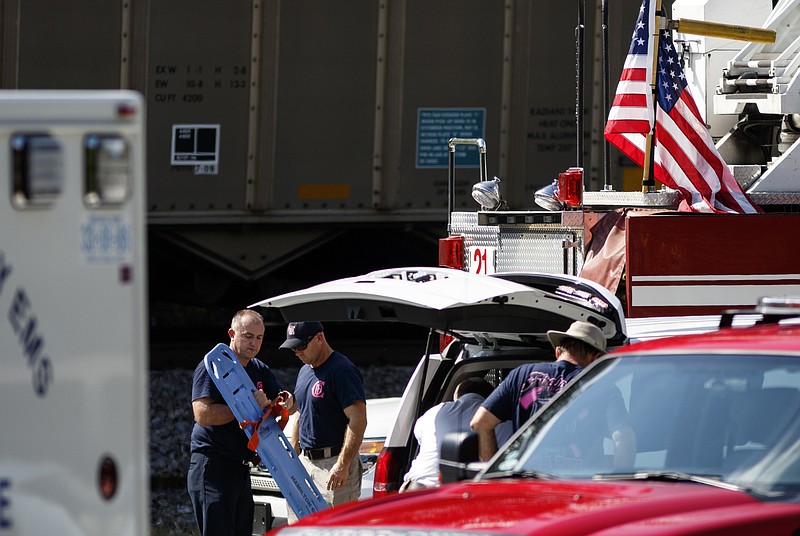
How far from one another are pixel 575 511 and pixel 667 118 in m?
4.43

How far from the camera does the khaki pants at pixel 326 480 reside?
21.9ft

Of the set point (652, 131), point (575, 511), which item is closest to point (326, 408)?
point (652, 131)

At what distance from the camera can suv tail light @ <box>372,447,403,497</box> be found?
607cm

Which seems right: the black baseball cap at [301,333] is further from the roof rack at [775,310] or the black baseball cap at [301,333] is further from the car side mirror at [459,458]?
the roof rack at [775,310]

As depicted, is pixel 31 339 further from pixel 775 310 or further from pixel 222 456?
pixel 222 456

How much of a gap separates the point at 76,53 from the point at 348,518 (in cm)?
976

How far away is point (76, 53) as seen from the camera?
505 inches

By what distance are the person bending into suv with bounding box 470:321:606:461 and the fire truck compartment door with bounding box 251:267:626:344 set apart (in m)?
0.14

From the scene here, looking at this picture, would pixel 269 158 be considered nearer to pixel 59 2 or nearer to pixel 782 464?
pixel 59 2

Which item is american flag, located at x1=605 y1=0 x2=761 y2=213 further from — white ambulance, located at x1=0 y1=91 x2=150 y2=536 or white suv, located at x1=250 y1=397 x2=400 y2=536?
white ambulance, located at x1=0 y1=91 x2=150 y2=536

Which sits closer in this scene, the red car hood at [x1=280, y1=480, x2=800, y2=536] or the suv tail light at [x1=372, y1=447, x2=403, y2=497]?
the red car hood at [x1=280, y1=480, x2=800, y2=536]

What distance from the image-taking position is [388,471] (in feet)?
20.0

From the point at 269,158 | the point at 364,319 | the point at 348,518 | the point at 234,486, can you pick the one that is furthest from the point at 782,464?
the point at 269,158

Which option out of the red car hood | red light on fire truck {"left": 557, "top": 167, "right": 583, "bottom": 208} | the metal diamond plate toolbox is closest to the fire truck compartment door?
the red car hood
